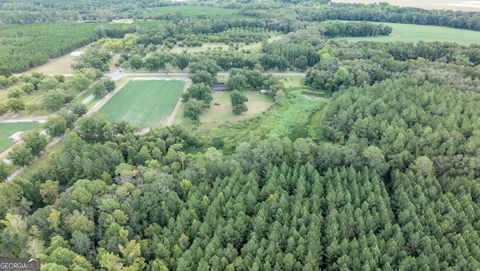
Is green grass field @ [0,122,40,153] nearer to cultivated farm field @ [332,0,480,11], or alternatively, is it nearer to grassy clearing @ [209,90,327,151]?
grassy clearing @ [209,90,327,151]

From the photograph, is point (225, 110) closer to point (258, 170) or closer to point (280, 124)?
point (280, 124)

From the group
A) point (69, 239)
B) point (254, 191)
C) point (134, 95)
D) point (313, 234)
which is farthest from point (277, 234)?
point (134, 95)

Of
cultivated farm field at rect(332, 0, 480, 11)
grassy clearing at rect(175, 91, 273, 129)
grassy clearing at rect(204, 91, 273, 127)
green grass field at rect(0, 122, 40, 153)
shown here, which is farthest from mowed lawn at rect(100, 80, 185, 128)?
cultivated farm field at rect(332, 0, 480, 11)

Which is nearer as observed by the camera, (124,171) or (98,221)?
(98,221)

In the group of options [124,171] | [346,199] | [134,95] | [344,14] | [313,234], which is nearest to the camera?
[313,234]

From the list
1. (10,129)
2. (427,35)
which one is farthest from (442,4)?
(10,129)

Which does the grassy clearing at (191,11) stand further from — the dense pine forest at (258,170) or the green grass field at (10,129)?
the green grass field at (10,129)

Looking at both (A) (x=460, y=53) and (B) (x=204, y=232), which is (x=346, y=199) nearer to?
(B) (x=204, y=232)
